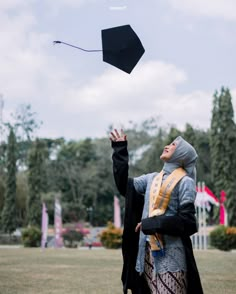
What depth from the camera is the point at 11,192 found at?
1373 inches

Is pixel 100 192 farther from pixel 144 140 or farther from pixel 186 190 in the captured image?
pixel 186 190

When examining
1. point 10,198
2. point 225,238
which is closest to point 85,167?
point 10,198

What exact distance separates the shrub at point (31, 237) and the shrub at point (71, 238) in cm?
122

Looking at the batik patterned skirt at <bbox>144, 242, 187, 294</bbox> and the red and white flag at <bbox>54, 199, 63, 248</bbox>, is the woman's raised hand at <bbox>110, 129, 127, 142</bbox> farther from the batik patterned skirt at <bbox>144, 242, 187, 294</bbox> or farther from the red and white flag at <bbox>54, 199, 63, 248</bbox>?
the red and white flag at <bbox>54, 199, 63, 248</bbox>

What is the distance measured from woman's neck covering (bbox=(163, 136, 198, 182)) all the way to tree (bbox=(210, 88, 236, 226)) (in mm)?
24801

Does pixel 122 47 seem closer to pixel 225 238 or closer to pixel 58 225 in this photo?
pixel 225 238

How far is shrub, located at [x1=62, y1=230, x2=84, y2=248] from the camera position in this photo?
A: 2671 centimetres

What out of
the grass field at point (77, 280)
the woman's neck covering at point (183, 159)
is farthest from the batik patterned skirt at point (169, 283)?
the grass field at point (77, 280)

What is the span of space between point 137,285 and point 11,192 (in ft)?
105

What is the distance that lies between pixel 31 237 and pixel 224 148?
10.6 meters

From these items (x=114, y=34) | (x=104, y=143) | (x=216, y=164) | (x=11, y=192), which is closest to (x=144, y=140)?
(x=104, y=143)

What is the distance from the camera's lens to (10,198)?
113 feet

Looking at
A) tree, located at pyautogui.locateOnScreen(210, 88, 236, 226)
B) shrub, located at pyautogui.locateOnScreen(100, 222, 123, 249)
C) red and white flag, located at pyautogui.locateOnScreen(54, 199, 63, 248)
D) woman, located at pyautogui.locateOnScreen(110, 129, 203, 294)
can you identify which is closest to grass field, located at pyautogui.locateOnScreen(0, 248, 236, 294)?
woman, located at pyautogui.locateOnScreen(110, 129, 203, 294)

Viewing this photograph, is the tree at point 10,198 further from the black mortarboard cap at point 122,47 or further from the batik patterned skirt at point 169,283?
the batik patterned skirt at point 169,283
